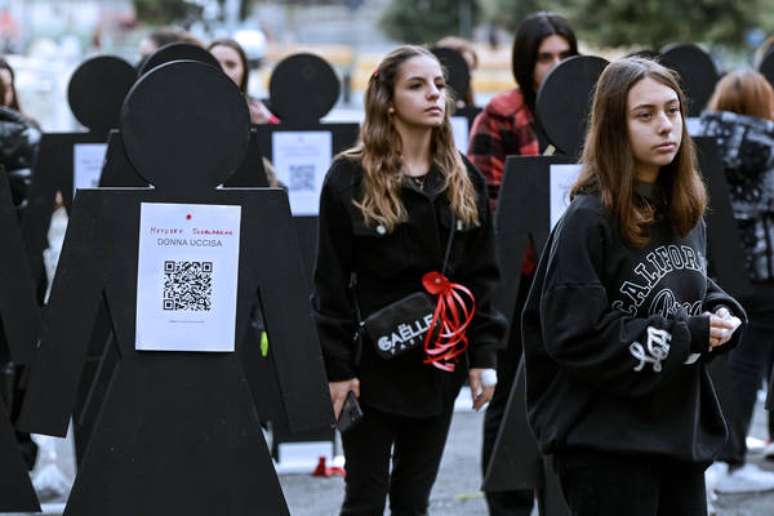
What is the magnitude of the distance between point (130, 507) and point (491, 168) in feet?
7.38

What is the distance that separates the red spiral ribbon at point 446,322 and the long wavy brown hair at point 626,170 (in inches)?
45.1

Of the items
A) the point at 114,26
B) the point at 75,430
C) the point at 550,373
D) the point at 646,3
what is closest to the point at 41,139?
the point at 75,430

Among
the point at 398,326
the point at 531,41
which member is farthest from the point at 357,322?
the point at 531,41

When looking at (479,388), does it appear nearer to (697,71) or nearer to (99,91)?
(99,91)

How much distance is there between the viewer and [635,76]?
3756 millimetres

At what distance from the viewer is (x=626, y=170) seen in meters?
3.72

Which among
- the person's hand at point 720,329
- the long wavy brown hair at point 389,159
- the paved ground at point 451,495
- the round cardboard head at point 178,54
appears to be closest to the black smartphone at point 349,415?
the long wavy brown hair at point 389,159

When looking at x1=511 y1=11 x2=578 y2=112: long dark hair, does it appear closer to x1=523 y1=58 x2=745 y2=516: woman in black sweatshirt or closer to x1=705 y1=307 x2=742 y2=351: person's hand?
x1=523 y1=58 x2=745 y2=516: woman in black sweatshirt

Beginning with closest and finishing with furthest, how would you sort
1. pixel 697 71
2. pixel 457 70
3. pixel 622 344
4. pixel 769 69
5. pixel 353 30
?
pixel 622 344, pixel 697 71, pixel 769 69, pixel 457 70, pixel 353 30

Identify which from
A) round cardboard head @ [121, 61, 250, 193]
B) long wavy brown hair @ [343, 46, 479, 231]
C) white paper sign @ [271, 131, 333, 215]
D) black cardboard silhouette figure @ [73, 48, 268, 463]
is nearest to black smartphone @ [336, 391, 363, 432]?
long wavy brown hair @ [343, 46, 479, 231]

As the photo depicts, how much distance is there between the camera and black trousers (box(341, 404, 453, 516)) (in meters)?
4.87

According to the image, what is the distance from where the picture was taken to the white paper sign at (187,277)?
4.31 metres

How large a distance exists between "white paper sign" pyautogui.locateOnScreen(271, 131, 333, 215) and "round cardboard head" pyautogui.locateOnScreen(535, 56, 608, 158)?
3.01 meters

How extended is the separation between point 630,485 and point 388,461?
137cm
